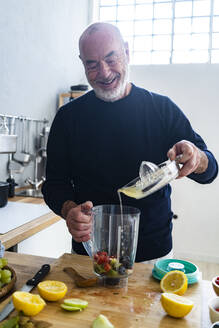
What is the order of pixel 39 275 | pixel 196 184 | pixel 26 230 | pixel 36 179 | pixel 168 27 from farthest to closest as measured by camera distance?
pixel 168 27
pixel 196 184
pixel 36 179
pixel 26 230
pixel 39 275

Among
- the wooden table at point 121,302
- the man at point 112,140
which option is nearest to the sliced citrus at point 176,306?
the wooden table at point 121,302

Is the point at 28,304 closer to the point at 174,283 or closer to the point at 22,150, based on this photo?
the point at 174,283

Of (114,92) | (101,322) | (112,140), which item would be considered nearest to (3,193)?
(112,140)

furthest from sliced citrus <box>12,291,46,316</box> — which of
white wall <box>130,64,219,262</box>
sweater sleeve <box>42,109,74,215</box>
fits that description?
white wall <box>130,64,219,262</box>

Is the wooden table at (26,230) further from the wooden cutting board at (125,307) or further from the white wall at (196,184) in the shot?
the white wall at (196,184)

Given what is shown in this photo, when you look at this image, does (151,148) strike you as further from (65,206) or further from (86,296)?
(86,296)

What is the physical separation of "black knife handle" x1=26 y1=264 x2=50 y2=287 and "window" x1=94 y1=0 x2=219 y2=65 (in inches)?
123

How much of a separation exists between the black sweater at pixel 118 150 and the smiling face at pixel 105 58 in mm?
99

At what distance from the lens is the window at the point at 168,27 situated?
11.3 feet

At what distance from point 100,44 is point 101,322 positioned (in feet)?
2.90

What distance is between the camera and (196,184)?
3.31m

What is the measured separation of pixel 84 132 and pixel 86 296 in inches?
26.2

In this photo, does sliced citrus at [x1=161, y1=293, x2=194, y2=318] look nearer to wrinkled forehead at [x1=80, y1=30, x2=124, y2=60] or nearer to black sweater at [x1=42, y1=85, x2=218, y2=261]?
black sweater at [x1=42, y1=85, x2=218, y2=261]

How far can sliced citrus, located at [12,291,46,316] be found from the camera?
68cm
